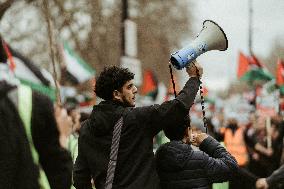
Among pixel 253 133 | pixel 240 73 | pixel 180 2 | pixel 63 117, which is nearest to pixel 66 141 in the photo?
pixel 63 117

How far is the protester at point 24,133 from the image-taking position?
2.75 m

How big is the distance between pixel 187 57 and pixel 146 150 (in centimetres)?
58

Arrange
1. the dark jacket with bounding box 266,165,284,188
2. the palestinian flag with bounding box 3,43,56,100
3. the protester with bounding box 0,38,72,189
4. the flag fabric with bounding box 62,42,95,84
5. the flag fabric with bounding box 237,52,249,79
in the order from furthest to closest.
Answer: the flag fabric with bounding box 237,52,249,79 < the flag fabric with bounding box 62,42,95,84 < the dark jacket with bounding box 266,165,284,188 < the palestinian flag with bounding box 3,43,56,100 < the protester with bounding box 0,38,72,189

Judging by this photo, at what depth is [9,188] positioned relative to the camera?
2.81 m

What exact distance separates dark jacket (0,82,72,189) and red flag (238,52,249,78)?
13.2 meters

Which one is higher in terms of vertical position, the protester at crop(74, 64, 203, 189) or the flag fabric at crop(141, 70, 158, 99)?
the protester at crop(74, 64, 203, 189)

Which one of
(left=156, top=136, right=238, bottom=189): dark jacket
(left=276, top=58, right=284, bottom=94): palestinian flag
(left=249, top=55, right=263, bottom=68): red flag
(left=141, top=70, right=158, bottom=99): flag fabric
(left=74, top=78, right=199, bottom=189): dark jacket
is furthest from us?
(left=141, top=70, right=158, bottom=99): flag fabric

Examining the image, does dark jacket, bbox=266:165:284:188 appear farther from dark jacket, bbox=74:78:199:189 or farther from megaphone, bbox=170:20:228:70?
dark jacket, bbox=74:78:199:189

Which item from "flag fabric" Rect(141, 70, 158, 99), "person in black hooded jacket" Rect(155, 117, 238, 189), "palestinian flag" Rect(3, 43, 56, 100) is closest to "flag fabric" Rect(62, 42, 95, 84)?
"person in black hooded jacket" Rect(155, 117, 238, 189)

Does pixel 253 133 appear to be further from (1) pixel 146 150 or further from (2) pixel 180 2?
(2) pixel 180 2

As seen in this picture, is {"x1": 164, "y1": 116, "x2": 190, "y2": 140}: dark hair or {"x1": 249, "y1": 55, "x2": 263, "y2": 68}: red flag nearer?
{"x1": 164, "y1": 116, "x2": 190, "y2": 140}: dark hair

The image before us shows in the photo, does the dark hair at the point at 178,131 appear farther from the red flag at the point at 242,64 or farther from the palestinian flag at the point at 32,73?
the red flag at the point at 242,64

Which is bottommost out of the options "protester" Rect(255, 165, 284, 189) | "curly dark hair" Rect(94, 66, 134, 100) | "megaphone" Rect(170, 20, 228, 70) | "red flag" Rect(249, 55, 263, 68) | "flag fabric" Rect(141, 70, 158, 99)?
"flag fabric" Rect(141, 70, 158, 99)

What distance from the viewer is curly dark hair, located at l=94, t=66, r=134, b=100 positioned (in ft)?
14.0
